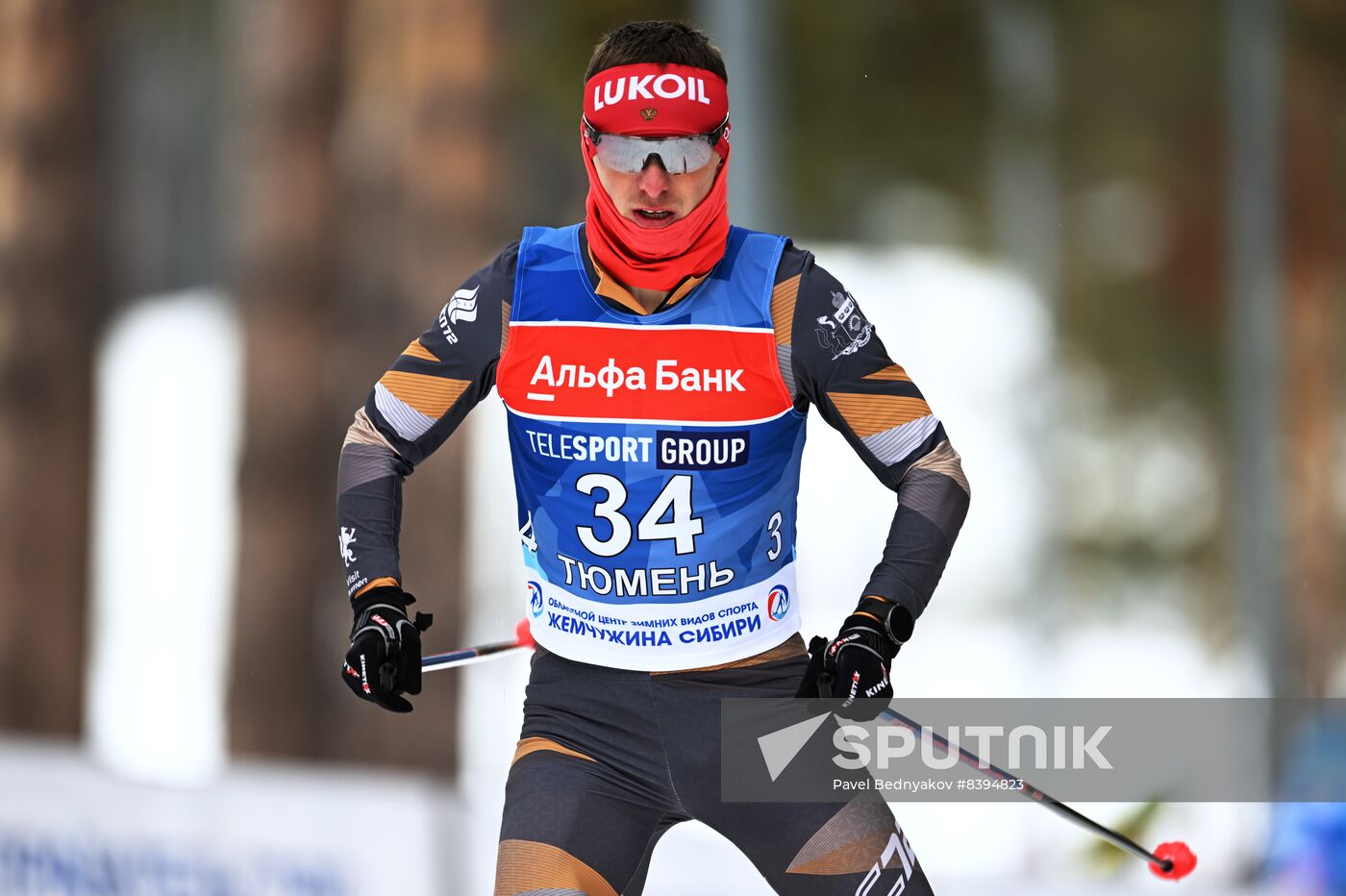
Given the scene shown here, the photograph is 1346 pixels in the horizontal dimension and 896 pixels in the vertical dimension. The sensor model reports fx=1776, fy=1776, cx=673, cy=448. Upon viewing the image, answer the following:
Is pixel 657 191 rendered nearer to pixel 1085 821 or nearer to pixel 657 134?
pixel 657 134

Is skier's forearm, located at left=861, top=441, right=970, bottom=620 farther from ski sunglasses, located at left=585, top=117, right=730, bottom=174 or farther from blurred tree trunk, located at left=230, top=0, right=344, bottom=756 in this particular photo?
blurred tree trunk, located at left=230, top=0, right=344, bottom=756

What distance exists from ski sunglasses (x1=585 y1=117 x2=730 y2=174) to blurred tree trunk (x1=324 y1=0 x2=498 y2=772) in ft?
14.0

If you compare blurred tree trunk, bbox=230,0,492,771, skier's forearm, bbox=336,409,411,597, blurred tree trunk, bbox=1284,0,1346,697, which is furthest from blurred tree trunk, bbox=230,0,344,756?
blurred tree trunk, bbox=1284,0,1346,697

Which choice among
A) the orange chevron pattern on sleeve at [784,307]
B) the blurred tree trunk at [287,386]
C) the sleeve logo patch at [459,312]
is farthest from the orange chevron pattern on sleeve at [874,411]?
the blurred tree trunk at [287,386]

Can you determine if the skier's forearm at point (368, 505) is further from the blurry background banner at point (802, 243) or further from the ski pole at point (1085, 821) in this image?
the blurry background banner at point (802, 243)

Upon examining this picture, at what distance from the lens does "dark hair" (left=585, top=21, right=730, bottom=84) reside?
3031mm

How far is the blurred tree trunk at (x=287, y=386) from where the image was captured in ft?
29.3

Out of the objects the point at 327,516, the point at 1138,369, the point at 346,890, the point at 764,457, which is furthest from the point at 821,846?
the point at 1138,369

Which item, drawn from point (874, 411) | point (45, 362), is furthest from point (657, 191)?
point (45, 362)

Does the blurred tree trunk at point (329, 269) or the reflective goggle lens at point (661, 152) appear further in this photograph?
the blurred tree trunk at point (329, 269)

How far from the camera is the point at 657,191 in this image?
9.89ft

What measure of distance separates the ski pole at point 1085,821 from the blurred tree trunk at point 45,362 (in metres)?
9.40

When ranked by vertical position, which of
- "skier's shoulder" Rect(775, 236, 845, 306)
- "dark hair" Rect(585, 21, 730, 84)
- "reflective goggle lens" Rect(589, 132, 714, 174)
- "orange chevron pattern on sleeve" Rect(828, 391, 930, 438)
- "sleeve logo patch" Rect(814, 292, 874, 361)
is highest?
"dark hair" Rect(585, 21, 730, 84)

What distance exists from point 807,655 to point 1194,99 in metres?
14.5
